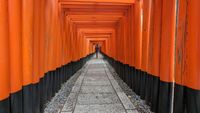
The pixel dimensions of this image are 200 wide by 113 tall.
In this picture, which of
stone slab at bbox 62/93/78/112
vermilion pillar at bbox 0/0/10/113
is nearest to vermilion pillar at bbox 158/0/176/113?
stone slab at bbox 62/93/78/112

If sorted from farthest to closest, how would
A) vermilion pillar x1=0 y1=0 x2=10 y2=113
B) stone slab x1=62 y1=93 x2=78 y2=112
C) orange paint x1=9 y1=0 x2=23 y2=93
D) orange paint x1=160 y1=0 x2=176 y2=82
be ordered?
stone slab x1=62 y1=93 x2=78 y2=112, orange paint x1=160 y1=0 x2=176 y2=82, orange paint x1=9 y1=0 x2=23 y2=93, vermilion pillar x1=0 y1=0 x2=10 y2=113

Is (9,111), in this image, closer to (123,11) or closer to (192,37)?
(192,37)

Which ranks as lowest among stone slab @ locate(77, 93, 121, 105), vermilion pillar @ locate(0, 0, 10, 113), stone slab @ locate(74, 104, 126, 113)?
stone slab @ locate(77, 93, 121, 105)

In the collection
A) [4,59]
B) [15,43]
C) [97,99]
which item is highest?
[15,43]

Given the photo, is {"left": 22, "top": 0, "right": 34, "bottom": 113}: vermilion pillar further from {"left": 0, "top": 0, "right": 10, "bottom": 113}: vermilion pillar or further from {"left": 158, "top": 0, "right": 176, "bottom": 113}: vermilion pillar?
{"left": 158, "top": 0, "right": 176, "bottom": 113}: vermilion pillar

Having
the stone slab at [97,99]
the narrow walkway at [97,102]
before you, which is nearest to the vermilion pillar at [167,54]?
the narrow walkway at [97,102]

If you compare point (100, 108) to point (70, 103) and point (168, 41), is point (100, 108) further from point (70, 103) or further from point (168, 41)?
point (168, 41)

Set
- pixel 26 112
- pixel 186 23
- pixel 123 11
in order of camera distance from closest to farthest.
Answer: pixel 186 23, pixel 26 112, pixel 123 11

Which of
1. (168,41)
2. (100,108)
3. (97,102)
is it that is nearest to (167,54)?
(168,41)

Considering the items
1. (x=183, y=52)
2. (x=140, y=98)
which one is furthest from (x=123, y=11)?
(x=183, y=52)

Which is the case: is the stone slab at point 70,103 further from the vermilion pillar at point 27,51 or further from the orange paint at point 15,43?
the orange paint at point 15,43

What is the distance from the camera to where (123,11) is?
963 centimetres

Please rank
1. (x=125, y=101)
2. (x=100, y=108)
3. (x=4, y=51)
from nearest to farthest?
(x=4, y=51) < (x=100, y=108) < (x=125, y=101)

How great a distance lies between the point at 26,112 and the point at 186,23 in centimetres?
273
